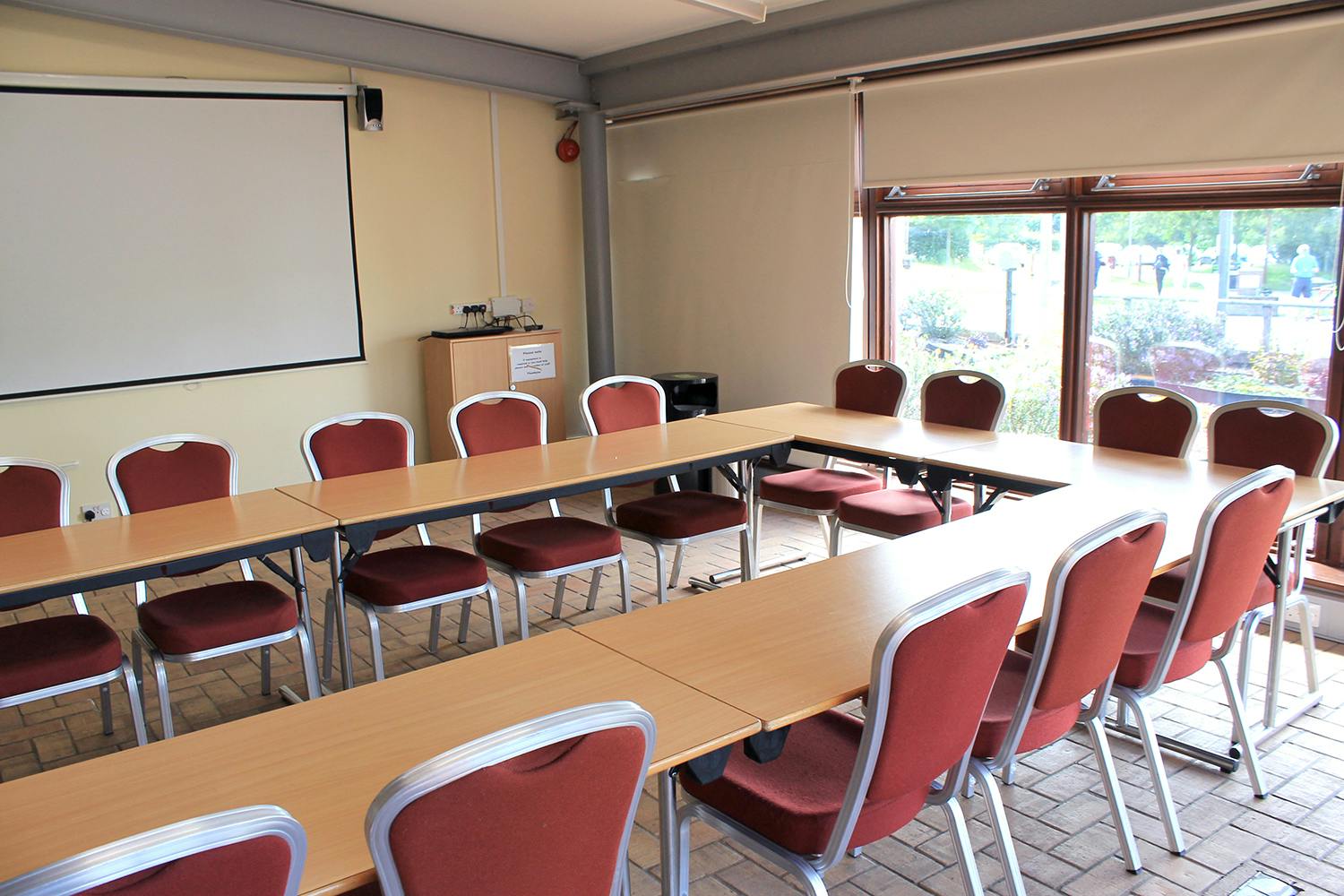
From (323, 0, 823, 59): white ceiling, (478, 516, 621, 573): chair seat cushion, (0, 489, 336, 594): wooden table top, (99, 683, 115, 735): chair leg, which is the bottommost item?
(99, 683, 115, 735): chair leg

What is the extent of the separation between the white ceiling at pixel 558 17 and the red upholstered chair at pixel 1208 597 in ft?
12.5

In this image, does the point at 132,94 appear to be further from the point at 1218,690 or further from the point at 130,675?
the point at 1218,690

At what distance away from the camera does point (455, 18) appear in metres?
6.06

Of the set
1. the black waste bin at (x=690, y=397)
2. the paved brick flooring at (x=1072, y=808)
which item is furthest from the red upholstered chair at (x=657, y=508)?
the black waste bin at (x=690, y=397)

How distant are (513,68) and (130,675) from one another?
4.80 meters

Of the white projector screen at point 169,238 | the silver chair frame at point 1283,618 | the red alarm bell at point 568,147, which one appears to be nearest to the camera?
the silver chair frame at point 1283,618

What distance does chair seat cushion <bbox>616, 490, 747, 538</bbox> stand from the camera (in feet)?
14.6

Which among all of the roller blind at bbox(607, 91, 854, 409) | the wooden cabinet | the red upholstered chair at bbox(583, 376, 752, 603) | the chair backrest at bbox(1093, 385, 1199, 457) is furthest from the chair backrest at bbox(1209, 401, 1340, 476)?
the wooden cabinet

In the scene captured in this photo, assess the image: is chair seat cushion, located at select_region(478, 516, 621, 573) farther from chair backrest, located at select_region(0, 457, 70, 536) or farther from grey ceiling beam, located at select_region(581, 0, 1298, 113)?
Result: grey ceiling beam, located at select_region(581, 0, 1298, 113)

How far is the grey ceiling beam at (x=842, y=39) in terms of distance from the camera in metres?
4.73

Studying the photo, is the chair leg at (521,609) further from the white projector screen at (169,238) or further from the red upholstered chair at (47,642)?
the white projector screen at (169,238)

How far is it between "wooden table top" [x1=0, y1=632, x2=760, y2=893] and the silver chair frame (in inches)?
89.4

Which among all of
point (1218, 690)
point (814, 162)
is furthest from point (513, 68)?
point (1218, 690)

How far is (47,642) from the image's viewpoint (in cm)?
332
